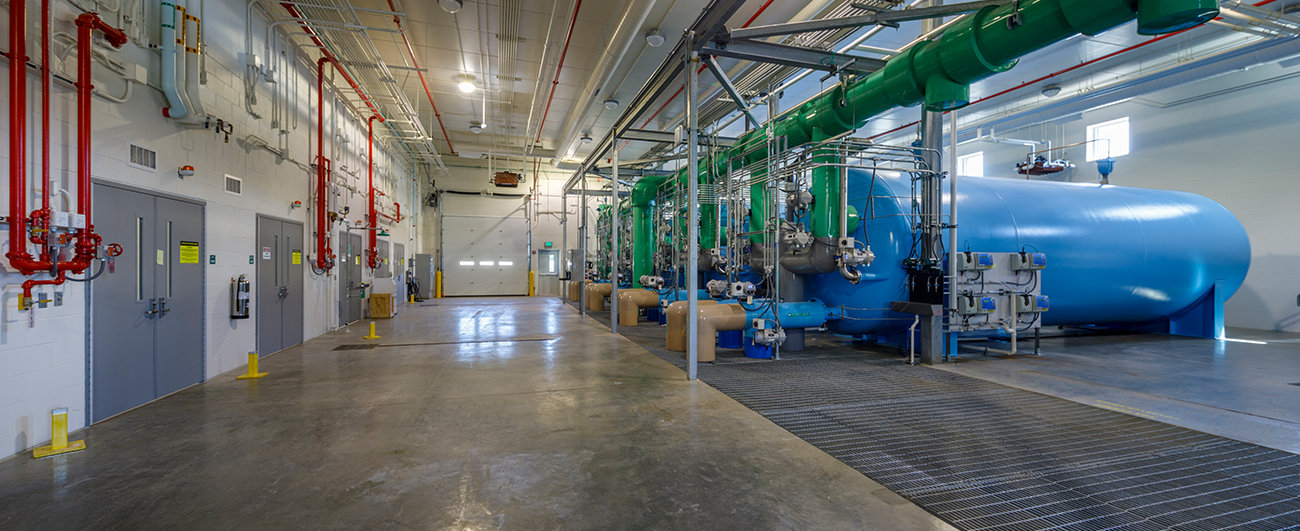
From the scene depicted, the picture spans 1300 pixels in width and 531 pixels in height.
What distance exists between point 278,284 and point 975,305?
10.1m

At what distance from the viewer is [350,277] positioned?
424 inches

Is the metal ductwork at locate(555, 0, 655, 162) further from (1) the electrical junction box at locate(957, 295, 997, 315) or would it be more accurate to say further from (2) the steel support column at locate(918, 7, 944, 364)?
(1) the electrical junction box at locate(957, 295, 997, 315)

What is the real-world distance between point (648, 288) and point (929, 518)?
8.86 meters

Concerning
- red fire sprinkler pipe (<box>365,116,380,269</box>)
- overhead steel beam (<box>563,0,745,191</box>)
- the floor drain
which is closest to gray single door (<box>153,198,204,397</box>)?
the floor drain

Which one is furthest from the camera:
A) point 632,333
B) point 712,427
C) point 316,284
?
point 632,333

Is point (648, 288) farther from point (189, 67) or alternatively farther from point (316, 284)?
point (189, 67)

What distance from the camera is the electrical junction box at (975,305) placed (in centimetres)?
697

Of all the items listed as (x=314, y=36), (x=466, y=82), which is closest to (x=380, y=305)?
(x=466, y=82)

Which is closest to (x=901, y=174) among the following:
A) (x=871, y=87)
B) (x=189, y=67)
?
(x=871, y=87)

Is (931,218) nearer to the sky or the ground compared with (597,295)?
nearer to the sky

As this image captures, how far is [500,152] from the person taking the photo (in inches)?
668

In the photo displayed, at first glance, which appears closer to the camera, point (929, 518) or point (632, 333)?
point (929, 518)

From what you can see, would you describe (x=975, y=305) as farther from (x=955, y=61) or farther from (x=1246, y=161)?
(x=1246, y=161)

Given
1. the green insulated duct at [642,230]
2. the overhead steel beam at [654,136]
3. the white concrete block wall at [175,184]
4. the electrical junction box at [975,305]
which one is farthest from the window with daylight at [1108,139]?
the white concrete block wall at [175,184]
